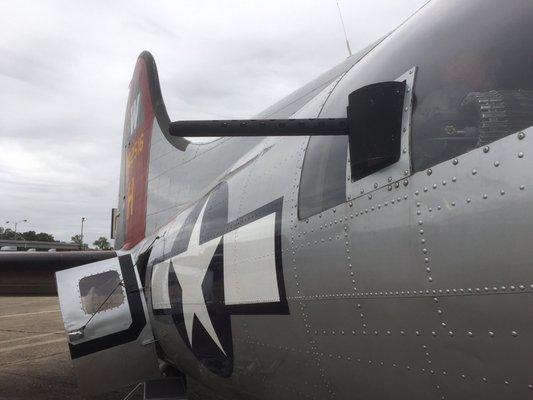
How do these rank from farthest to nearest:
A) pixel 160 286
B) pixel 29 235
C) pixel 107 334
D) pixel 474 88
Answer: pixel 29 235
pixel 107 334
pixel 160 286
pixel 474 88

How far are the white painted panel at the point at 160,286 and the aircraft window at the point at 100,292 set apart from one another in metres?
0.52

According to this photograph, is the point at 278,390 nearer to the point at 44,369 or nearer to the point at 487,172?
the point at 487,172

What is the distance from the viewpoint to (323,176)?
2.74 meters

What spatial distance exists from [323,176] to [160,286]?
272 centimetres

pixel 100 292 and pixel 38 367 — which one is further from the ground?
pixel 100 292

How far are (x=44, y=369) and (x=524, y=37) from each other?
913cm

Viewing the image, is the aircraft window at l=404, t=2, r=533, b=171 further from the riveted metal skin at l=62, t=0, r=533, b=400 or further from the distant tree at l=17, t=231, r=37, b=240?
the distant tree at l=17, t=231, r=37, b=240

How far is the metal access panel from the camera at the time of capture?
5.19 m

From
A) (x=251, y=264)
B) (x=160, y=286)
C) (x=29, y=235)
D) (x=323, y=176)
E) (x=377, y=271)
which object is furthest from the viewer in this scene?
(x=29, y=235)

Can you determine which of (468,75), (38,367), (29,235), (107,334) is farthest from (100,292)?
(29,235)

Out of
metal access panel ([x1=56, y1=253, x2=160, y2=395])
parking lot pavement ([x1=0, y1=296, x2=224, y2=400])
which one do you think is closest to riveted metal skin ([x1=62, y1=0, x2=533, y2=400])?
metal access panel ([x1=56, y1=253, x2=160, y2=395])

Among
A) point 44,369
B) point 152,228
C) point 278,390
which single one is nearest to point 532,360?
point 278,390

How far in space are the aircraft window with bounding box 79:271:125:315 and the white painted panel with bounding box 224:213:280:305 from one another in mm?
2311

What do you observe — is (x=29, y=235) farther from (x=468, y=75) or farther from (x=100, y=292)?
(x=468, y=75)
